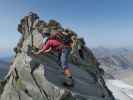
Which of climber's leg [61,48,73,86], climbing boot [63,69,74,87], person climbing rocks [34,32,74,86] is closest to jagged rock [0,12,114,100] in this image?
climbing boot [63,69,74,87]

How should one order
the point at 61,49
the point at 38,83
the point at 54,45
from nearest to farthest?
the point at 54,45 → the point at 61,49 → the point at 38,83

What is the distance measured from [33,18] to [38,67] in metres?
38.3

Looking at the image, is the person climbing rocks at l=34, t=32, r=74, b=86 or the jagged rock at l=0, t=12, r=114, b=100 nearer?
the person climbing rocks at l=34, t=32, r=74, b=86

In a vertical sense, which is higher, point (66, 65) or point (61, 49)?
point (61, 49)

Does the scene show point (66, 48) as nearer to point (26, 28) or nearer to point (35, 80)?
point (35, 80)

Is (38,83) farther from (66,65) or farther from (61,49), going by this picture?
(61,49)

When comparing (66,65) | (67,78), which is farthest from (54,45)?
(67,78)

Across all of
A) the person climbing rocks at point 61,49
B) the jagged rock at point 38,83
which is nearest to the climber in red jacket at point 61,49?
the person climbing rocks at point 61,49

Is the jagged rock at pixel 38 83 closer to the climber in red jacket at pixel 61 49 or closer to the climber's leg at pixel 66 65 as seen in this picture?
the climber's leg at pixel 66 65

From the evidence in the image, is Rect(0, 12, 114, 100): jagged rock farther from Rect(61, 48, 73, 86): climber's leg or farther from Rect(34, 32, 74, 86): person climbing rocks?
Rect(34, 32, 74, 86): person climbing rocks

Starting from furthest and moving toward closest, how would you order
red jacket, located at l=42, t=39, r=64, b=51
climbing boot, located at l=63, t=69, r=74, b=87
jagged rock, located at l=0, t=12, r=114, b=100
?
climbing boot, located at l=63, t=69, r=74, b=87, jagged rock, located at l=0, t=12, r=114, b=100, red jacket, located at l=42, t=39, r=64, b=51

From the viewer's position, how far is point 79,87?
91.4 feet

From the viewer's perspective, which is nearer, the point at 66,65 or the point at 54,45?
the point at 54,45

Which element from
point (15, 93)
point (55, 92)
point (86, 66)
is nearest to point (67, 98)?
point (55, 92)
